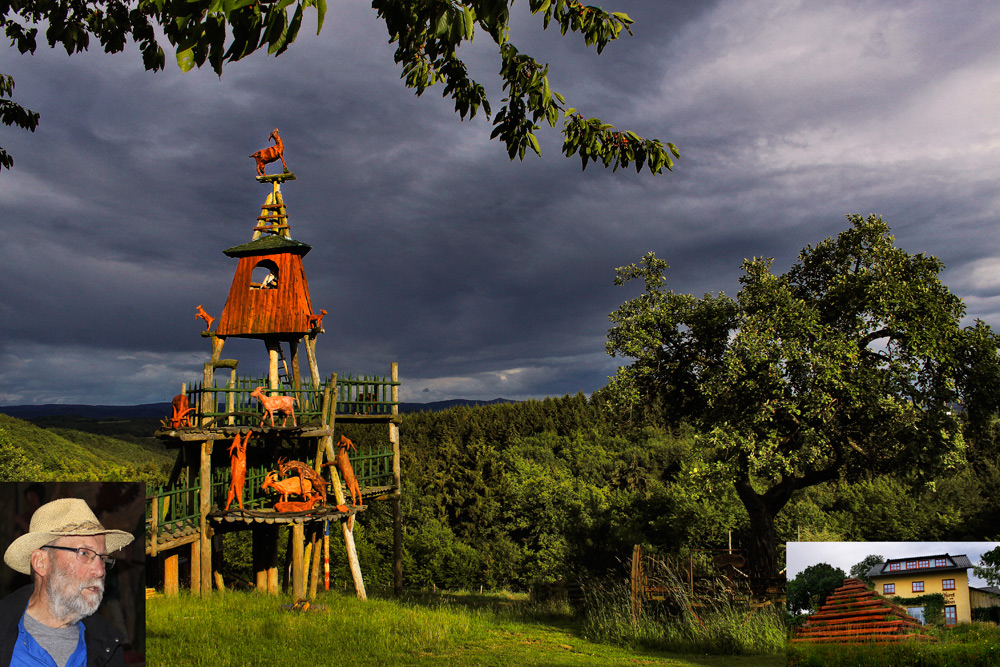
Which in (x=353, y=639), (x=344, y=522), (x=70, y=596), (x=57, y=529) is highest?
(x=57, y=529)

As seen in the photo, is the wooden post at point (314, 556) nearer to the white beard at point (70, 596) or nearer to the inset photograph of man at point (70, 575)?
the inset photograph of man at point (70, 575)

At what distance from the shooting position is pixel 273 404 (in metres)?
15.7

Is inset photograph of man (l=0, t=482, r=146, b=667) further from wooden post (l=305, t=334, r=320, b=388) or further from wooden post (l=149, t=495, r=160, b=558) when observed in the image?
wooden post (l=305, t=334, r=320, b=388)

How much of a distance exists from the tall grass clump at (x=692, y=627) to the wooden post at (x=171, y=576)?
29.1 ft

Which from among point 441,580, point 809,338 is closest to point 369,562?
point 441,580

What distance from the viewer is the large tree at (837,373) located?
13.8m

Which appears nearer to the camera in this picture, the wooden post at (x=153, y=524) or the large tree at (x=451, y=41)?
the large tree at (x=451, y=41)

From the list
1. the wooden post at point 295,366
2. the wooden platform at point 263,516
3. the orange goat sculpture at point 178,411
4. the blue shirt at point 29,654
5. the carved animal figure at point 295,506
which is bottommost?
the wooden platform at point 263,516

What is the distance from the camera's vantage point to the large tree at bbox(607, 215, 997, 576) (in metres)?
13.8

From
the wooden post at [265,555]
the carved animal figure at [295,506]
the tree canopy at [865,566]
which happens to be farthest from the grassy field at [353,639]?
the tree canopy at [865,566]

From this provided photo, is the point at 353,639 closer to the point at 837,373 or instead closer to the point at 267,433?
the point at 267,433

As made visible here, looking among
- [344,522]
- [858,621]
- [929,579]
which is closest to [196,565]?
[344,522]

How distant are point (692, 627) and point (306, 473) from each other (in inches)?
358

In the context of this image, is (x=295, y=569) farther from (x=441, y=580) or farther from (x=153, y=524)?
(x=441, y=580)
